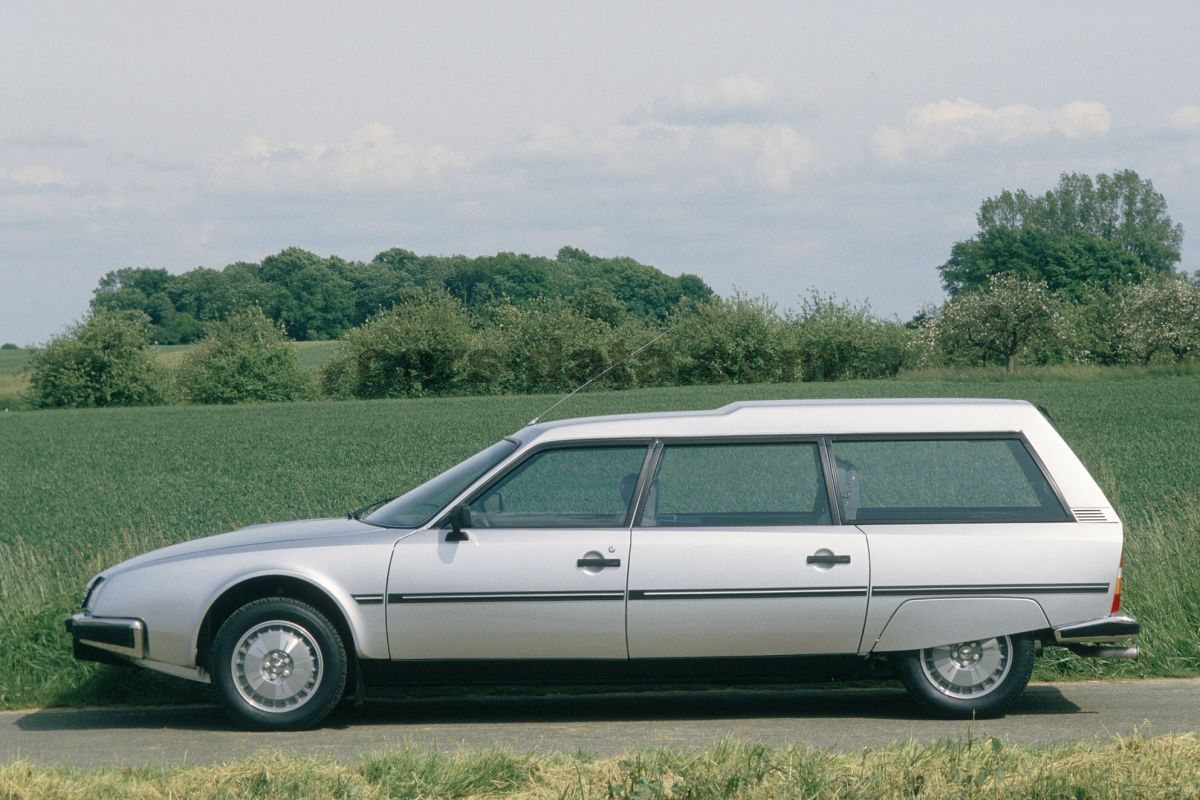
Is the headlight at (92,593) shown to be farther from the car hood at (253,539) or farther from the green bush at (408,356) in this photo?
the green bush at (408,356)

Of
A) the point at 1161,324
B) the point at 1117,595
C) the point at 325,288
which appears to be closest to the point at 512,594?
the point at 1117,595

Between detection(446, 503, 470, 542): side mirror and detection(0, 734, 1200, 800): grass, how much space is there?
146 centimetres

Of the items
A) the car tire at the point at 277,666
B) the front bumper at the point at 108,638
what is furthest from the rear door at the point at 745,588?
the front bumper at the point at 108,638

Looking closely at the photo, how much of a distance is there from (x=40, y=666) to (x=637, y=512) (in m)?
3.94

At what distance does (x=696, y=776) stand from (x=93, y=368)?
75984 mm

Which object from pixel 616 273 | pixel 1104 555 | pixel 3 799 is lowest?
pixel 3 799

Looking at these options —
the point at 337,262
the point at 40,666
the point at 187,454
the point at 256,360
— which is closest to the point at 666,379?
the point at 256,360

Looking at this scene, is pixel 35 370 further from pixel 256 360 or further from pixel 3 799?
pixel 3 799

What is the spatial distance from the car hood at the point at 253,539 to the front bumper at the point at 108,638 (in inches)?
12.9

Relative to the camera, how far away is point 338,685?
7184mm

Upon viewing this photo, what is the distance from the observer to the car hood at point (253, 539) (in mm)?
7492

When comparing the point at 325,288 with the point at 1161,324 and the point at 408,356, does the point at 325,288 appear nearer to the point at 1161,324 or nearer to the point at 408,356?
the point at 408,356

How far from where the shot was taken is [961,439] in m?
7.42

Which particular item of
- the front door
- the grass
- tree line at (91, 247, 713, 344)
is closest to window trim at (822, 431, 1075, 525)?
the front door
